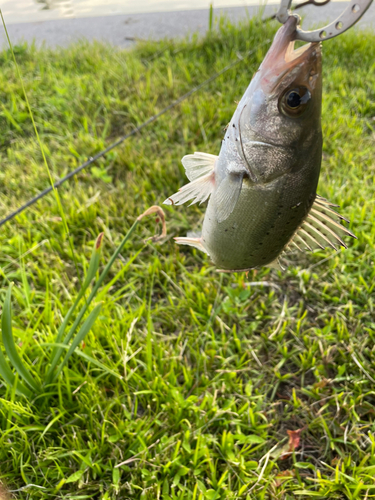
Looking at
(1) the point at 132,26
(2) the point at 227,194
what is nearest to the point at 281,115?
(2) the point at 227,194

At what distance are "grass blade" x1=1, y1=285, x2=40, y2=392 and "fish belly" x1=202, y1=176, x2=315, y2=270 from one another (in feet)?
2.87

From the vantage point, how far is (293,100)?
968 millimetres

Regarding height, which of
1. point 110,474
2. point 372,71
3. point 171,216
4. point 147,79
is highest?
point 147,79

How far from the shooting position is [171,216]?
9.30ft

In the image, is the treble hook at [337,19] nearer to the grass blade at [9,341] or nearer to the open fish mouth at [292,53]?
the open fish mouth at [292,53]

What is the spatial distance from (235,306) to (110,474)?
3.50 ft

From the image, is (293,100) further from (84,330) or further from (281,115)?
(84,330)

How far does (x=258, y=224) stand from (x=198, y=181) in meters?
0.22

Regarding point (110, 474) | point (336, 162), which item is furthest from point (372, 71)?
point (110, 474)

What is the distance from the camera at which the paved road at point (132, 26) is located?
541 centimetres

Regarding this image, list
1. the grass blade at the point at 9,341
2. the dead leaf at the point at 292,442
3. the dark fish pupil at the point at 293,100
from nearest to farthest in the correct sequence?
the dark fish pupil at the point at 293,100 < the grass blade at the point at 9,341 < the dead leaf at the point at 292,442

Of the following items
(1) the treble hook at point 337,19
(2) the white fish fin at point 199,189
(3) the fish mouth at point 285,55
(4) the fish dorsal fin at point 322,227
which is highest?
(1) the treble hook at point 337,19

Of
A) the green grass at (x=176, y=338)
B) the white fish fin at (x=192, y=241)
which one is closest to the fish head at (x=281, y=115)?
the white fish fin at (x=192, y=241)

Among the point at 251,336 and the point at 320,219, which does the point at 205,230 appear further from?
the point at 251,336
